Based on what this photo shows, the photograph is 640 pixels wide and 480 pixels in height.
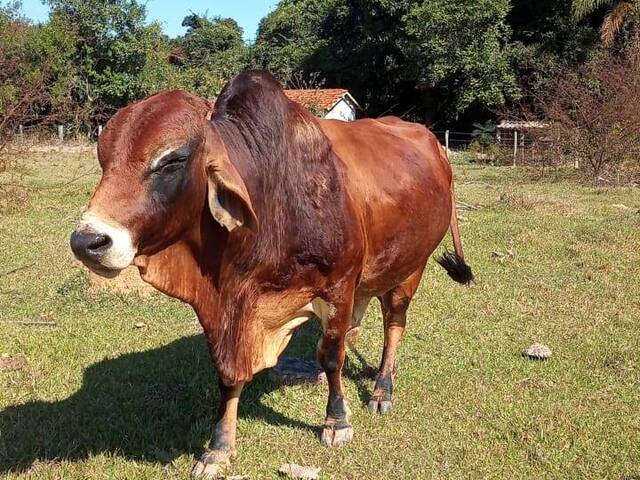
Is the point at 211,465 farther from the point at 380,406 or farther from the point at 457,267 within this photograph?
the point at 457,267

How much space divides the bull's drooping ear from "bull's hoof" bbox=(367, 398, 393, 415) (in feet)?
5.71

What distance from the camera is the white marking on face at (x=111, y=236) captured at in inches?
82.7

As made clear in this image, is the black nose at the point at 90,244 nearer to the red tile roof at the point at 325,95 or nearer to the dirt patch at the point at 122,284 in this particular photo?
the dirt patch at the point at 122,284

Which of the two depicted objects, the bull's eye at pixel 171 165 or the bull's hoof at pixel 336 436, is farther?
the bull's hoof at pixel 336 436

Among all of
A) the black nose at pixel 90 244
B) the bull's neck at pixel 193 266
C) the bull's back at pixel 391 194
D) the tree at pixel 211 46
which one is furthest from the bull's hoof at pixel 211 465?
the tree at pixel 211 46

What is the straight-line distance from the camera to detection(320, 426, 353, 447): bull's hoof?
3.40 metres

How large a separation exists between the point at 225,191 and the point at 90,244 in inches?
21.3

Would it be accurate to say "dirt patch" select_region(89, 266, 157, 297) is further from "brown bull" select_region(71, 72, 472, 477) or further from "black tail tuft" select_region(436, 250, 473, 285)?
"brown bull" select_region(71, 72, 472, 477)

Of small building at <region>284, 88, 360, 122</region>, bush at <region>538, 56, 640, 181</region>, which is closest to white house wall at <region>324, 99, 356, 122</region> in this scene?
small building at <region>284, 88, 360, 122</region>

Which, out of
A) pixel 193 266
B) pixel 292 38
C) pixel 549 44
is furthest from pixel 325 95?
pixel 193 266

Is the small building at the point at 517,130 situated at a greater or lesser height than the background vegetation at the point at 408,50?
lesser

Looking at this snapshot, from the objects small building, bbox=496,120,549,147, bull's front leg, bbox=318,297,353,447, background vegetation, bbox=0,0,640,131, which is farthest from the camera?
background vegetation, bbox=0,0,640,131

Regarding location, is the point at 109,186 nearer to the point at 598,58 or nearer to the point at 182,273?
the point at 182,273

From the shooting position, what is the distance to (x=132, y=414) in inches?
140
